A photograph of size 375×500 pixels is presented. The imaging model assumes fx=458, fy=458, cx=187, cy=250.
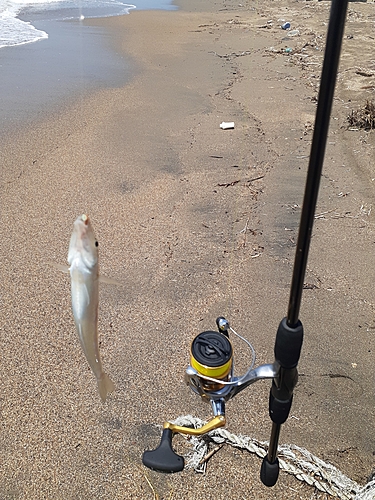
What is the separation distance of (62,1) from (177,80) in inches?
492

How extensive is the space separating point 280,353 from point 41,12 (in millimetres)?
16962

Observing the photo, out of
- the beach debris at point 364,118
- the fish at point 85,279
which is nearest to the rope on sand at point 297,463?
the fish at point 85,279

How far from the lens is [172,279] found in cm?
355

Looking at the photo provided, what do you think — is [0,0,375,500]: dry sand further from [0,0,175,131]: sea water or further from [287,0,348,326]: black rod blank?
[287,0,348,326]: black rod blank

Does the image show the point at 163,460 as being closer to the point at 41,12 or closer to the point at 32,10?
the point at 41,12

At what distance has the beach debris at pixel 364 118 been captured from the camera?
5.78m

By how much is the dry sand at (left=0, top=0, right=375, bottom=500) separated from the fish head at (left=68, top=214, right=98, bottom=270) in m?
1.63

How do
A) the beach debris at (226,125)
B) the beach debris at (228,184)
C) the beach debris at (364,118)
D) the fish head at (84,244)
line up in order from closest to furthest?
the fish head at (84,244) → the beach debris at (228,184) → the beach debris at (364,118) → the beach debris at (226,125)

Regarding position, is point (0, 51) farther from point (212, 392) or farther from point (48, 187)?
point (212, 392)

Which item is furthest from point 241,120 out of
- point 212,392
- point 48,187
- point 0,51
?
point 0,51

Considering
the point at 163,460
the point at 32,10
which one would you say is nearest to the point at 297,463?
the point at 163,460

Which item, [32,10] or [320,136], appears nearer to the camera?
[320,136]

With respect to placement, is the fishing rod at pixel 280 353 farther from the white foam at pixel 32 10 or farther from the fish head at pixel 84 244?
the white foam at pixel 32 10

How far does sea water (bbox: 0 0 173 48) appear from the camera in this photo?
11.5 m
